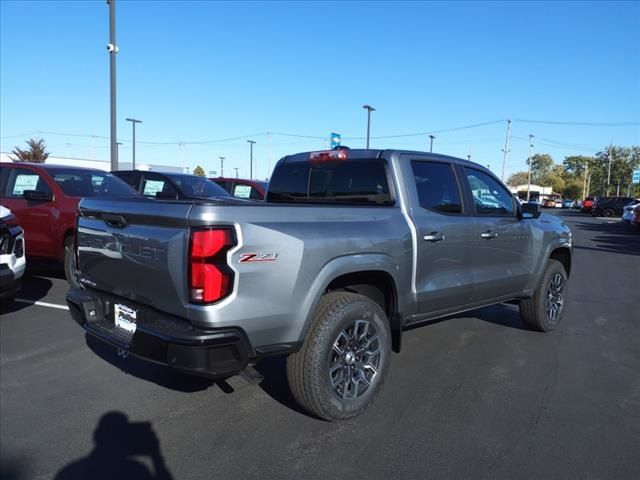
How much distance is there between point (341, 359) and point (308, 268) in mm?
758

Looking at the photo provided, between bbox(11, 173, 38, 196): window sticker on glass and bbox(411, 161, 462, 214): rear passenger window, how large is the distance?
19.4ft

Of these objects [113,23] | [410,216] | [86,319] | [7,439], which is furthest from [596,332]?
[113,23]

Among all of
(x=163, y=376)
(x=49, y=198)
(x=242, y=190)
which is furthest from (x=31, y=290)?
(x=242, y=190)

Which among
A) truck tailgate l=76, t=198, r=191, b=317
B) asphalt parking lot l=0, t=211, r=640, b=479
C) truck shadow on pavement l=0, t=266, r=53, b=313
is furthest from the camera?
truck shadow on pavement l=0, t=266, r=53, b=313

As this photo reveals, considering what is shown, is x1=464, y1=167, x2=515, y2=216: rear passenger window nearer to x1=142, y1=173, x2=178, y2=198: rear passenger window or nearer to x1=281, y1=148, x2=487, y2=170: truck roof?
x1=281, y1=148, x2=487, y2=170: truck roof

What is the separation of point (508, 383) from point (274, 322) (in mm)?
2291

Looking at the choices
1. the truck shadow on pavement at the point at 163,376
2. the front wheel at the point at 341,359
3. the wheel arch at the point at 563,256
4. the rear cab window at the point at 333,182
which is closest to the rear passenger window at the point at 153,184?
the rear cab window at the point at 333,182

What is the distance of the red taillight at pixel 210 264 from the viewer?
8.81 ft

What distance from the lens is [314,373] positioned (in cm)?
316

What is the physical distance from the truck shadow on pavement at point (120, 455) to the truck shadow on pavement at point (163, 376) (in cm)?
53

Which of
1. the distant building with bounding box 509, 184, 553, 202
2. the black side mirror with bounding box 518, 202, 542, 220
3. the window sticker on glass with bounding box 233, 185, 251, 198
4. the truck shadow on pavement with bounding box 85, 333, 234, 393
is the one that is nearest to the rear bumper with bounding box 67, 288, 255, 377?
the truck shadow on pavement with bounding box 85, 333, 234, 393

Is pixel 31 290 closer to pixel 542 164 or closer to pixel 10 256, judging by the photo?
pixel 10 256

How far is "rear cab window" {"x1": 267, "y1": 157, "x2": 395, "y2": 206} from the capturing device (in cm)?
407

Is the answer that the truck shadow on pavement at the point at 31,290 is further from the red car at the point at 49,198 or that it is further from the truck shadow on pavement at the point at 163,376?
the truck shadow on pavement at the point at 163,376
